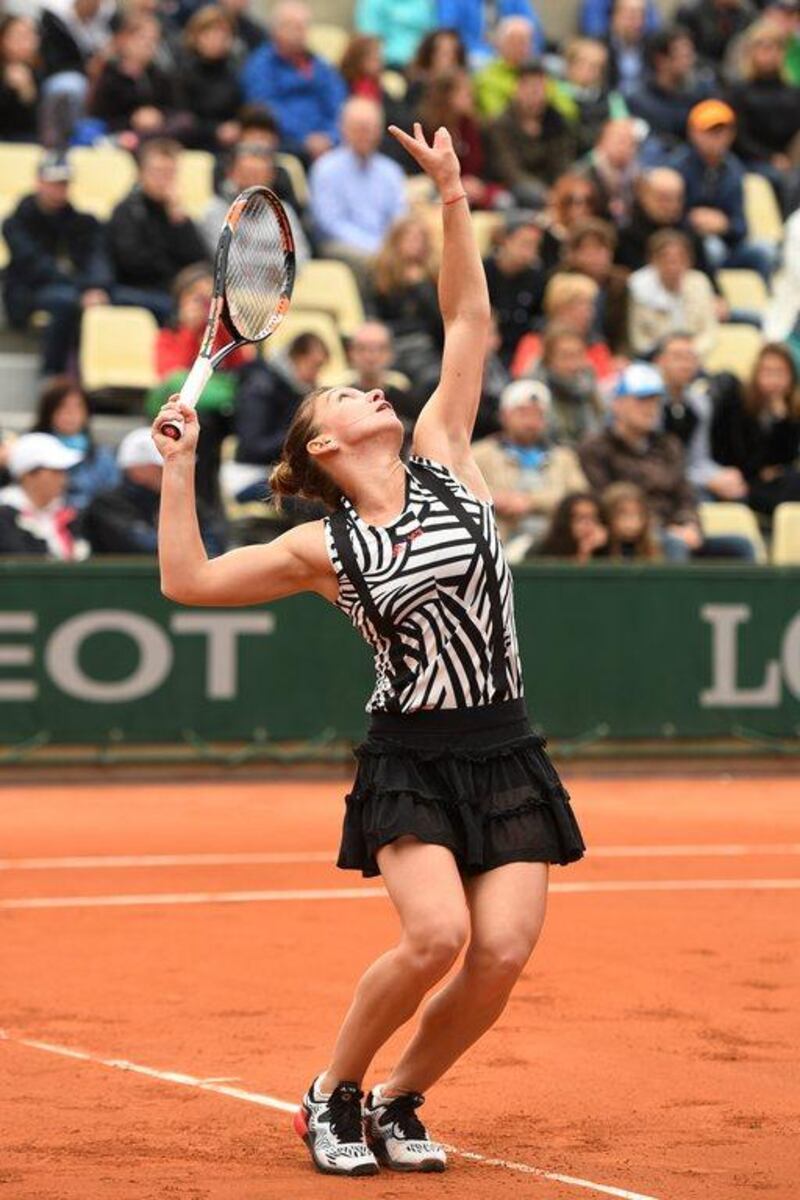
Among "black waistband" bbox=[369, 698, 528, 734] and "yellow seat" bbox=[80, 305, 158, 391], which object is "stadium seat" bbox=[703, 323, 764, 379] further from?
"black waistband" bbox=[369, 698, 528, 734]

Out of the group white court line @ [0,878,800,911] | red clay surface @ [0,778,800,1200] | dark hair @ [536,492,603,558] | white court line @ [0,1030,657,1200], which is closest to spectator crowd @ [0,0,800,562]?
dark hair @ [536,492,603,558]

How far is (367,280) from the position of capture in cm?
1683

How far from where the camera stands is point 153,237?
15.5 metres

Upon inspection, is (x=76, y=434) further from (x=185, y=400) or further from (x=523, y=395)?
(x=185, y=400)

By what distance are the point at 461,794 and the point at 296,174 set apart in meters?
12.4

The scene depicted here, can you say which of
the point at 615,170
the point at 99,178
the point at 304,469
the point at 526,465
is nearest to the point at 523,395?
the point at 526,465

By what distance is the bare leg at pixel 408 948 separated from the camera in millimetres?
5305

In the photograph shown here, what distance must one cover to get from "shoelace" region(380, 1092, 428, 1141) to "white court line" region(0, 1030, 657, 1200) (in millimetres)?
138

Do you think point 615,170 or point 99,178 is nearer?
point 99,178

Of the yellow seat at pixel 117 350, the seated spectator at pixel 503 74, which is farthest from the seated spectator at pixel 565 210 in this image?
the yellow seat at pixel 117 350

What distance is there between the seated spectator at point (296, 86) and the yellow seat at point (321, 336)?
216cm

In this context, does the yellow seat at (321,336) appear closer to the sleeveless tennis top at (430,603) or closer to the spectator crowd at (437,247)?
the spectator crowd at (437,247)

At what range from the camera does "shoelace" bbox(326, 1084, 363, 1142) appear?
18.1 ft

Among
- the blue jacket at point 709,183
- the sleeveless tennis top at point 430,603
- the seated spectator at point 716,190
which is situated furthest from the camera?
the blue jacket at point 709,183
